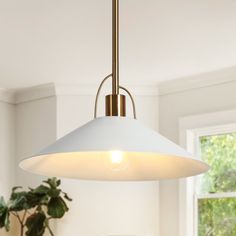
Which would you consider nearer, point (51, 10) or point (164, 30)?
Result: point (51, 10)

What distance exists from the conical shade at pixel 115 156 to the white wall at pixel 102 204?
269 centimetres

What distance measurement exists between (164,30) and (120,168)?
1745 mm

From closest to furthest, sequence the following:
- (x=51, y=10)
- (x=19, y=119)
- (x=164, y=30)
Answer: (x=51, y=10) < (x=164, y=30) < (x=19, y=119)

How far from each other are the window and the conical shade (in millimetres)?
2558

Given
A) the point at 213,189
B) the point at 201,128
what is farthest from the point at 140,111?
the point at 213,189

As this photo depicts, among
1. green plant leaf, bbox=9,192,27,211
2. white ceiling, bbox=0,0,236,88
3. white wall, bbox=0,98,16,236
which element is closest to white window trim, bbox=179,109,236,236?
white ceiling, bbox=0,0,236,88

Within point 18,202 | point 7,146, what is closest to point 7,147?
point 7,146

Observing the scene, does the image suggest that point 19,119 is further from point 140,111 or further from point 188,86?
point 188,86

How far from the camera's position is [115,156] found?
5.91ft

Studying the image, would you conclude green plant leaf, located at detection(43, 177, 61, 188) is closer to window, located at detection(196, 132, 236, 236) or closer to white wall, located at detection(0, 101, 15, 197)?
white wall, located at detection(0, 101, 15, 197)

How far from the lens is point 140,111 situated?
4.72 meters

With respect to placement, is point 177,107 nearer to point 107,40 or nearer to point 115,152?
point 107,40

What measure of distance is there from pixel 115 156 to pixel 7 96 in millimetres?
3349

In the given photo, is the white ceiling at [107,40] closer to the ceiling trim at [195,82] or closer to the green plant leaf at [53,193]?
the ceiling trim at [195,82]
